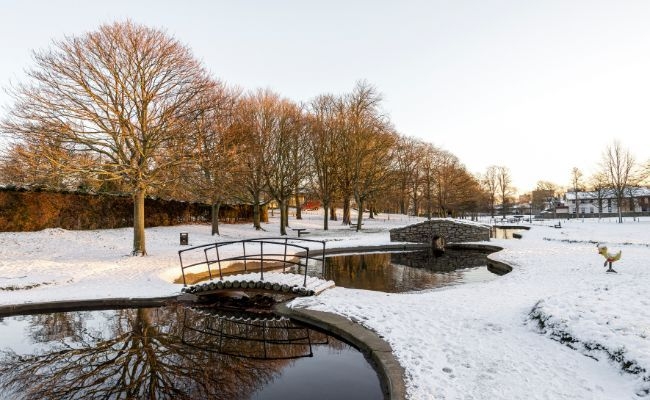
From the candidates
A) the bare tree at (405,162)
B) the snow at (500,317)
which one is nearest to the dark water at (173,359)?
the snow at (500,317)

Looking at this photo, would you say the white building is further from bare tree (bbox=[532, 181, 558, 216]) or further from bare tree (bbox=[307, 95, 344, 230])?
bare tree (bbox=[307, 95, 344, 230])

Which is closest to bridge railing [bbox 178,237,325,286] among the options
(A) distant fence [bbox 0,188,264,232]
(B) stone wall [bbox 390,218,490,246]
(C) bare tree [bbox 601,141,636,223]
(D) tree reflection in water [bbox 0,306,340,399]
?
(D) tree reflection in water [bbox 0,306,340,399]

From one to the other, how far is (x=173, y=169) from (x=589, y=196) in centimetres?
10617

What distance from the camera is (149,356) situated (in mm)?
7594

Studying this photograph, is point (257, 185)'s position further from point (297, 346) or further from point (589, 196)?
point (589, 196)

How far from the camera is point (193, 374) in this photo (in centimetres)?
675

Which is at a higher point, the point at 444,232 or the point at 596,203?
the point at 596,203

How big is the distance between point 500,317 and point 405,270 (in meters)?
9.09

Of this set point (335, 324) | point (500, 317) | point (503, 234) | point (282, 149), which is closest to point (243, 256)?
point (335, 324)

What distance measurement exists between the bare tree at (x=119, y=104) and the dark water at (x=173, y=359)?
8.40 m

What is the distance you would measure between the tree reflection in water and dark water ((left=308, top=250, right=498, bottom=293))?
4.86m

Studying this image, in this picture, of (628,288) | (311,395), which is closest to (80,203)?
(311,395)

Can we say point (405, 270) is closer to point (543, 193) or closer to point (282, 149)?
point (282, 149)

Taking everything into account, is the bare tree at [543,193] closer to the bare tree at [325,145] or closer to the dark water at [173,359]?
the bare tree at [325,145]
